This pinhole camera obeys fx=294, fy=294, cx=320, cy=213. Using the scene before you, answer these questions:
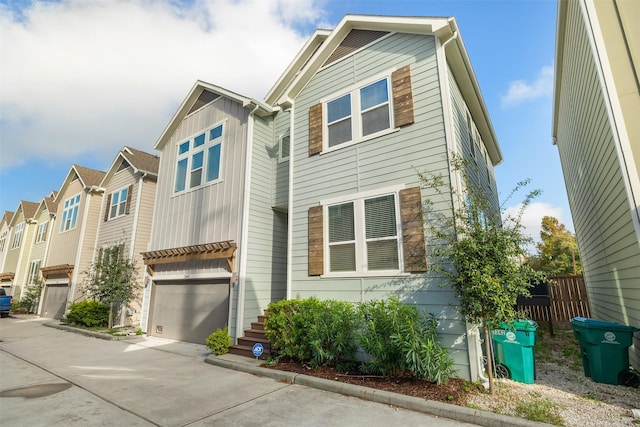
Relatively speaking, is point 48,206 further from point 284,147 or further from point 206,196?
point 284,147

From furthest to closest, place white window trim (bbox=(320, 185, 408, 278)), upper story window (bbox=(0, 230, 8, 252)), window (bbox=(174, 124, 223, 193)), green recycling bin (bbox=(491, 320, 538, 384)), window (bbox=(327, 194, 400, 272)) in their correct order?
upper story window (bbox=(0, 230, 8, 252))
window (bbox=(174, 124, 223, 193))
window (bbox=(327, 194, 400, 272))
white window trim (bbox=(320, 185, 408, 278))
green recycling bin (bbox=(491, 320, 538, 384))

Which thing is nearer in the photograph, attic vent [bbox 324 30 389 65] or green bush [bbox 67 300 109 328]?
attic vent [bbox 324 30 389 65]

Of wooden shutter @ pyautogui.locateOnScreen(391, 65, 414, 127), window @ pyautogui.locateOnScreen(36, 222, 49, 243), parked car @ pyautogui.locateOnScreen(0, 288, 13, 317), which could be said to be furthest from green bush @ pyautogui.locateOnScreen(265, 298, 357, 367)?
window @ pyautogui.locateOnScreen(36, 222, 49, 243)

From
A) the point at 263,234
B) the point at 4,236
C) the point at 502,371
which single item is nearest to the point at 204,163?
the point at 263,234

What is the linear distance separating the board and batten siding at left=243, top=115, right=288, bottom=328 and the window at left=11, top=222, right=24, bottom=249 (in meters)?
26.7

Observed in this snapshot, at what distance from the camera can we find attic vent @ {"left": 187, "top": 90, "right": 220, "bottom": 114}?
1110cm

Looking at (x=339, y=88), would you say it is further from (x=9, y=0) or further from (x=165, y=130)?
→ (x=9, y=0)

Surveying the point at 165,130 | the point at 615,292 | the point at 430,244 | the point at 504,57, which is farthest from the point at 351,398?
the point at 165,130

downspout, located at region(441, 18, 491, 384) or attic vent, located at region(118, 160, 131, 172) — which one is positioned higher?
attic vent, located at region(118, 160, 131, 172)

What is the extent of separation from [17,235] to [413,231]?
33644 mm

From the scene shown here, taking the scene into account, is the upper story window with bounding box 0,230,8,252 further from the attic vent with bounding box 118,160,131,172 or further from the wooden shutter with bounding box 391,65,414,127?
the wooden shutter with bounding box 391,65,414,127

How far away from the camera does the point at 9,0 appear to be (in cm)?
914

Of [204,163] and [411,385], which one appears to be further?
[204,163]

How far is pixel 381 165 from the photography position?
676 centimetres
